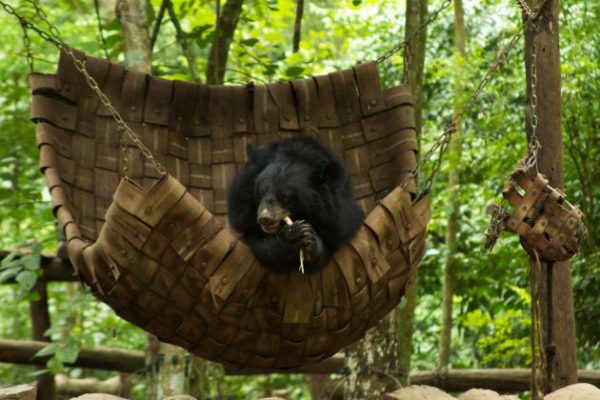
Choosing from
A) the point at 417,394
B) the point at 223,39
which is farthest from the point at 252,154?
the point at 223,39

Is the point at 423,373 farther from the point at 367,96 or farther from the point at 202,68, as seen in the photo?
the point at 202,68

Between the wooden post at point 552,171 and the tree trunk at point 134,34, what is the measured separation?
200 cm

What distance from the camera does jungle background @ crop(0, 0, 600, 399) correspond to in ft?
16.7

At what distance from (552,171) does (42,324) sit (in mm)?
3883

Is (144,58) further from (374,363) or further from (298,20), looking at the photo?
(374,363)

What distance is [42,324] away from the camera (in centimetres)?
611

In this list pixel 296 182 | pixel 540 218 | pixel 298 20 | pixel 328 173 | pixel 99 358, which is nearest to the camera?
pixel 540 218

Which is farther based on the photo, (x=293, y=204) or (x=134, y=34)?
(x=134, y=34)

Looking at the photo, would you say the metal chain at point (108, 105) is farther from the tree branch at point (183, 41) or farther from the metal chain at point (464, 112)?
the tree branch at point (183, 41)

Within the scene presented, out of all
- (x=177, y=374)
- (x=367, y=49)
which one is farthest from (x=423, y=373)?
(x=367, y=49)

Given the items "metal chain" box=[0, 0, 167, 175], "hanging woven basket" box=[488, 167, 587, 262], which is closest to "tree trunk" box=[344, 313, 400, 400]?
"hanging woven basket" box=[488, 167, 587, 262]

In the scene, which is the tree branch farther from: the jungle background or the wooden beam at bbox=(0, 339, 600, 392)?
the wooden beam at bbox=(0, 339, 600, 392)

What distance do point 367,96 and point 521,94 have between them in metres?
2.29

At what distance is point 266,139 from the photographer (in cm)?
414
